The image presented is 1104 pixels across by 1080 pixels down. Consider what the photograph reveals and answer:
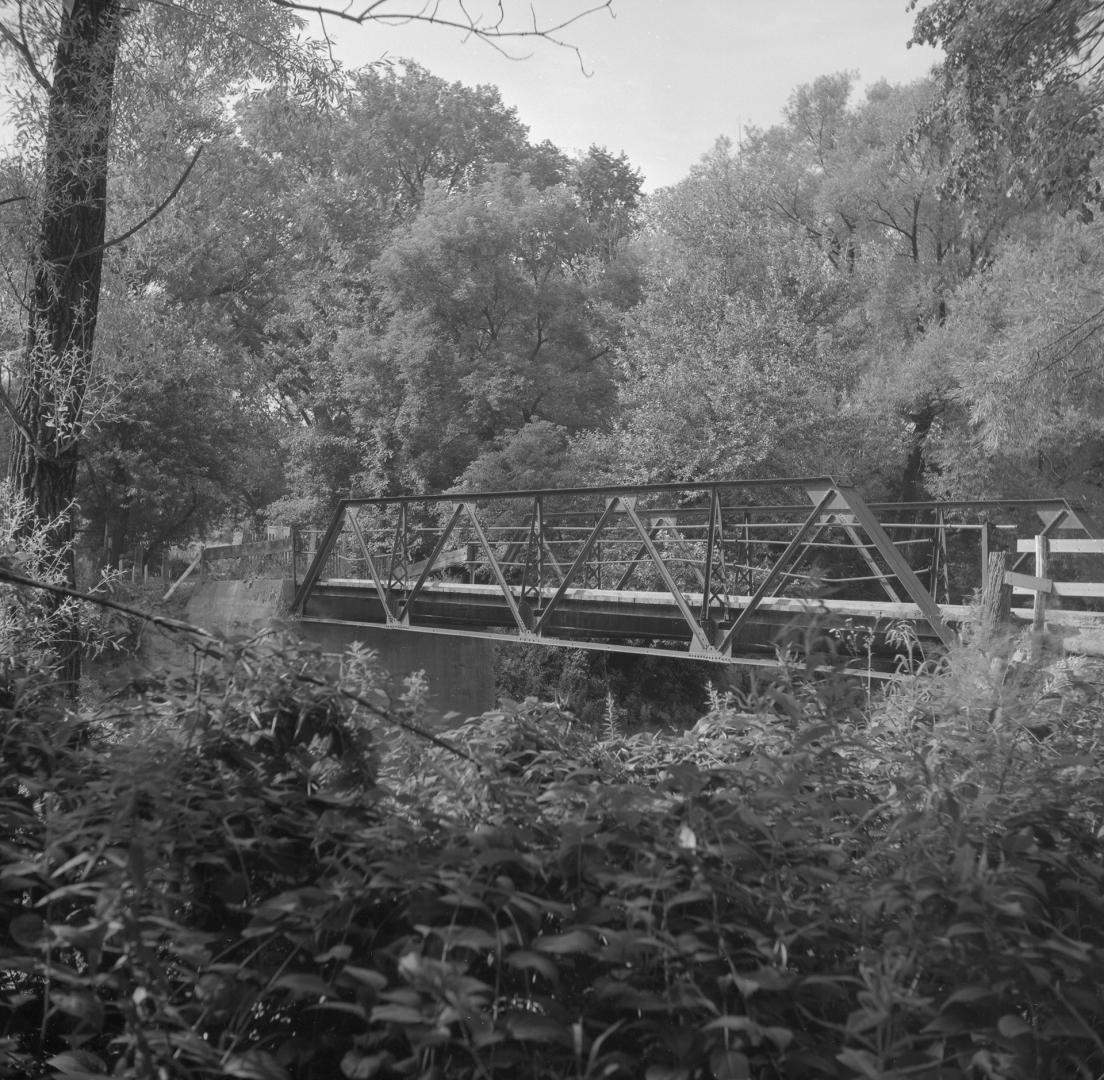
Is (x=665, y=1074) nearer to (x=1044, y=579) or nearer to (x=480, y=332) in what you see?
(x=1044, y=579)

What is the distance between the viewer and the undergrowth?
112 cm

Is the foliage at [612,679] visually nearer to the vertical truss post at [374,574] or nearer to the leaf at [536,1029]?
the vertical truss post at [374,574]

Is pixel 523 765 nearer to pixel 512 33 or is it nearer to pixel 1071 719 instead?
pixel 1071 719

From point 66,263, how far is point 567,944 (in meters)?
6.44

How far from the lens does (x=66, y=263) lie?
6.55 meters

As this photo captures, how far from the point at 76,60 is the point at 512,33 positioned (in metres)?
3.84

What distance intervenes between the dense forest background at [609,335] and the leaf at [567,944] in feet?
51.5

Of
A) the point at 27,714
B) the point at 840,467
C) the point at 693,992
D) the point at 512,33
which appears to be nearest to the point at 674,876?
the point at 693,992

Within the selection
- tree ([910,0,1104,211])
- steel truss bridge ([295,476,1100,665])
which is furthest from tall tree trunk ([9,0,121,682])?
tree ([910,0,1104,211])

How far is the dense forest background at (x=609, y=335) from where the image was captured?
20.1m

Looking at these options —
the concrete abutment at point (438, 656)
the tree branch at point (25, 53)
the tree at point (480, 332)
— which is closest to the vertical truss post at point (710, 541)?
the concrete abutment at point (438, 656)

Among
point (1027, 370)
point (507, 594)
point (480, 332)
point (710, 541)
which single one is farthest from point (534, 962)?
point (480, 332)

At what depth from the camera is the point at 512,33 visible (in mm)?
3645

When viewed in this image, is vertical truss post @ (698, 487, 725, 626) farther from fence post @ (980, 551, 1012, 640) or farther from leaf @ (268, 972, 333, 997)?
leaf @ (268, 972, 333, 997)
